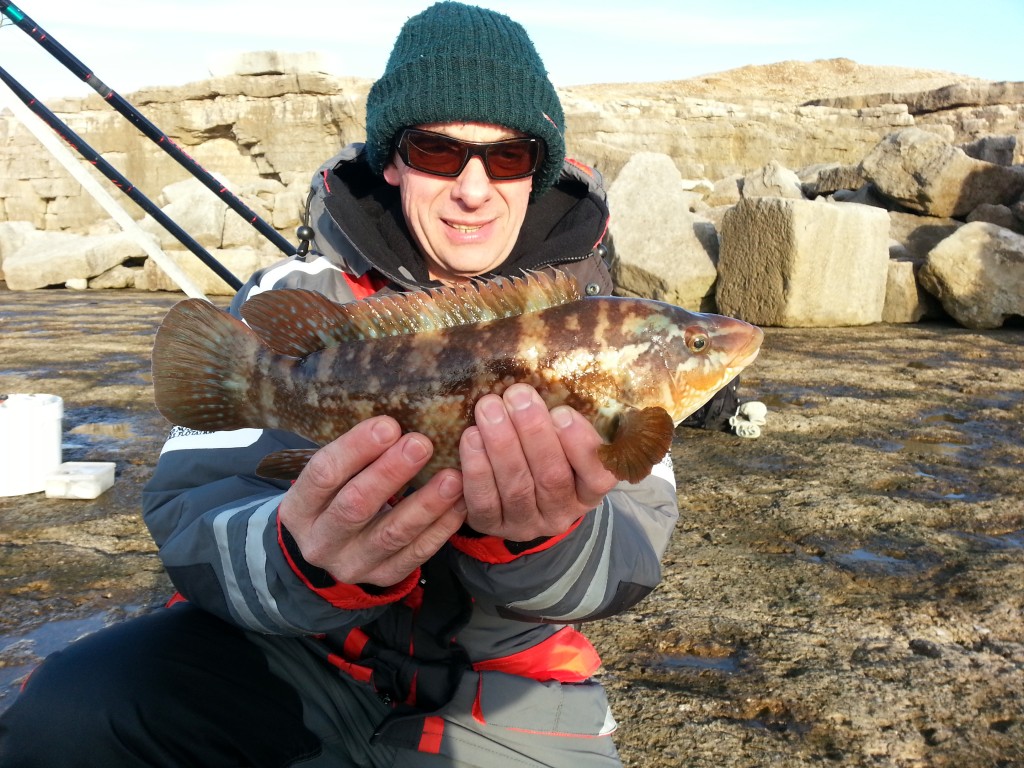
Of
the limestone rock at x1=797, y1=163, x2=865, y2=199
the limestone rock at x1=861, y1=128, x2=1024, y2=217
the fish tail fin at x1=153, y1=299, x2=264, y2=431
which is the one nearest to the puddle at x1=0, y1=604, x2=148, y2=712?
the fish tail fin at x1=153, y1=299, x2=264, y2=431

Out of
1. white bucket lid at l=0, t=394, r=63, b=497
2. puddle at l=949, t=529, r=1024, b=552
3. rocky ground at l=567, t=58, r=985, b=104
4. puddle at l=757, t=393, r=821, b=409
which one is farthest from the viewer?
rocky ground at l=567, t=58, r=985, b=104

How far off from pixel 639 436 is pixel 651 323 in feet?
1.24

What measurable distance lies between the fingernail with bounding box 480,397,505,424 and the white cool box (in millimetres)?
4069

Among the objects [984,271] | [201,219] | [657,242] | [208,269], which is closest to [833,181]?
[984,271]

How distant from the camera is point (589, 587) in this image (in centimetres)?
232

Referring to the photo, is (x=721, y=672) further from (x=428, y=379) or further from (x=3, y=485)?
(x=3, y=485)

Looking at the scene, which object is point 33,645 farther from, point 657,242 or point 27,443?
point 657,242

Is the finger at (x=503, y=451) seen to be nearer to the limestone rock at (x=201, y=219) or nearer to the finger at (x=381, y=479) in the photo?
the finger at (x=381, y=479)

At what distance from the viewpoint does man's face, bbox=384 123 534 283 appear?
2777mm

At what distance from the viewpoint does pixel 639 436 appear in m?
1.92

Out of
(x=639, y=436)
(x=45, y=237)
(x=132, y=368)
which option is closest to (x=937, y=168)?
(x=132, y=368)

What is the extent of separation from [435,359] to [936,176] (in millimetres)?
13376

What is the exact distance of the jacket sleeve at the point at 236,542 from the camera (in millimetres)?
2182

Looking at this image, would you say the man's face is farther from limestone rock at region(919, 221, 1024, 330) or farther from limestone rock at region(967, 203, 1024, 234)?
limestone rock at region(967, 203, 1024, 234)
